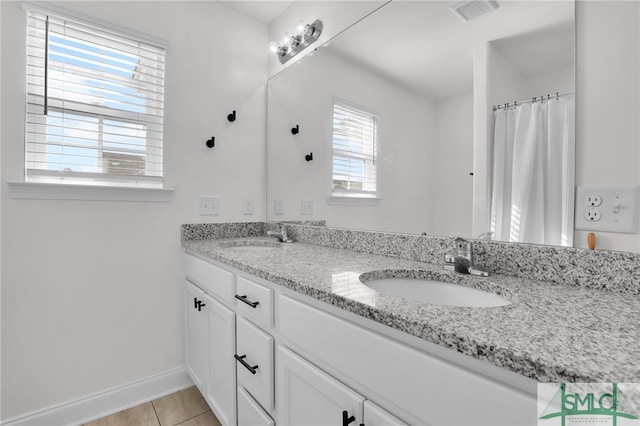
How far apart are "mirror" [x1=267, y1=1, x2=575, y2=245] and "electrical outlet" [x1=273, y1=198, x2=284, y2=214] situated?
0.17 m

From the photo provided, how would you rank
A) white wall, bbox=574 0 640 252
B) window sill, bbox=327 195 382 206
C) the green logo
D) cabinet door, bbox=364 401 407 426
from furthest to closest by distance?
window sill, bbox=327 195 382 206, white wall, bbox=574 0 640 252, cabinet door, bbox=364 401 407 426, the green logo

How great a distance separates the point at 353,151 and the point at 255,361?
1106 mm

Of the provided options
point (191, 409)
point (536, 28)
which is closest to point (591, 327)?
point (536, 28)

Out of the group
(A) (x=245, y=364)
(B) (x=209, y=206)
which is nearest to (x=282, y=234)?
(B) (x=209, y=206)

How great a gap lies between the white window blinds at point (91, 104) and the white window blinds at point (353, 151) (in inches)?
40.4

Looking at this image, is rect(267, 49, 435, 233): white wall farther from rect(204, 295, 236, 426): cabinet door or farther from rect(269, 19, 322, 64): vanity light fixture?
rect(204, 295, 236, 426): cabinet door

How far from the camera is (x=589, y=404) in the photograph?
42cm

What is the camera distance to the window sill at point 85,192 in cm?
146

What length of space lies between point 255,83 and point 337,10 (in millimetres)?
747

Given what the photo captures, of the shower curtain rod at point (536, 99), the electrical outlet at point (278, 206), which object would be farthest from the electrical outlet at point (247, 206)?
the shower curtain rod at point (536, 99)

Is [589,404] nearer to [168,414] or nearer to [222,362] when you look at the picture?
[222,362]

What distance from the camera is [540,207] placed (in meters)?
0.99

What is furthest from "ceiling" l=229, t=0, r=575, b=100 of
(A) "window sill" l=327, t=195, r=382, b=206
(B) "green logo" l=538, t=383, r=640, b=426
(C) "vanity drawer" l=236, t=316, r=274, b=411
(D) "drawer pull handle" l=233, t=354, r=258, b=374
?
(D) "drawer pull handle" l=233, t=354, r=258, b=374

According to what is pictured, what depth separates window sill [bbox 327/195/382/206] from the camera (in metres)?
1.59
